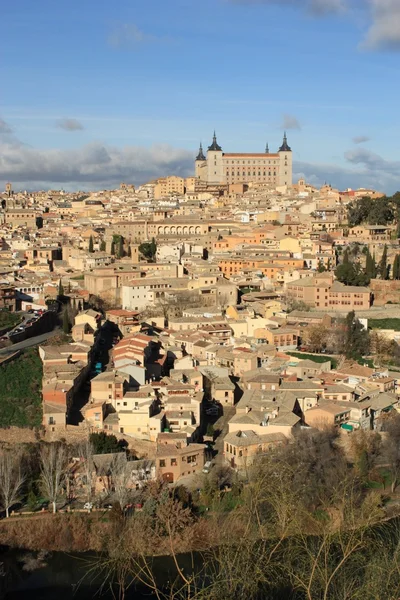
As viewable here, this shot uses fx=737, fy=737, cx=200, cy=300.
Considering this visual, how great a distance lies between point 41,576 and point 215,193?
32014 millimetres

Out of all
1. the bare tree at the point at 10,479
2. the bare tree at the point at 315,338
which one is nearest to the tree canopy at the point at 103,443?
the bare tree at the point at 10,479

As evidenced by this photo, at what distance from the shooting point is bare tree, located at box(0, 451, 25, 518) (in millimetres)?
11109

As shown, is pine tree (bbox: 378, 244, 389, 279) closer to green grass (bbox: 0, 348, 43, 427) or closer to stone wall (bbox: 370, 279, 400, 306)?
stone wall (bbox: 370, 279, 400, 306)

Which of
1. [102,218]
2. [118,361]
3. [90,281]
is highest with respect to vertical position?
[102,218]

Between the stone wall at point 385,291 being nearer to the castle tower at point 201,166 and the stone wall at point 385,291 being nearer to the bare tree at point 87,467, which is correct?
the bare tree at point 87,467

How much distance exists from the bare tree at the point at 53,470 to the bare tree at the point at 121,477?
2.61ft

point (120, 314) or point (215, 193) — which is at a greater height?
point (215, 193)

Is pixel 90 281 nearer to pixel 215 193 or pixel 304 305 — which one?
pixel 304 305

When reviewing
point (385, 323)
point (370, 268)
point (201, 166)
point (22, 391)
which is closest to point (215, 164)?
point (201, 166)

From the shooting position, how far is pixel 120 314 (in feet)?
62.4

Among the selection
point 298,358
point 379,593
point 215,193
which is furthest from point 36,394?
point 215,193

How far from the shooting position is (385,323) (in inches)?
738

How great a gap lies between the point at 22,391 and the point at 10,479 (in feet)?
10.2

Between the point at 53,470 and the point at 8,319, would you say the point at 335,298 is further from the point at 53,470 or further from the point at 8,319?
the point at 53,470
